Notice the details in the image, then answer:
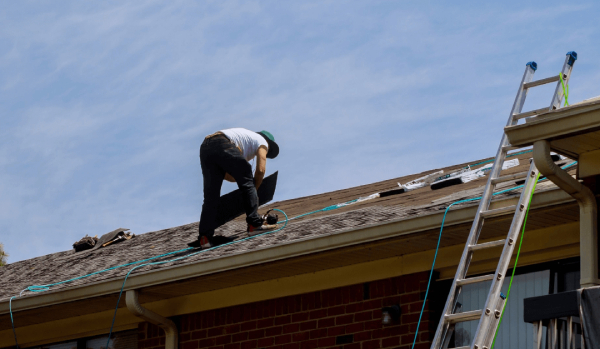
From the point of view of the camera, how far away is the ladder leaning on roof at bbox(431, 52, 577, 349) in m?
6.27

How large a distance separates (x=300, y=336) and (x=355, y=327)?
0.58 meters

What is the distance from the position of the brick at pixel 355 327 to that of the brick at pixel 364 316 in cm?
4

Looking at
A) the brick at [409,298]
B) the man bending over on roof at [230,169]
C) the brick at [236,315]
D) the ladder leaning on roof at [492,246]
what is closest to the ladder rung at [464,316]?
the ladder leaning on roof at [492,246]

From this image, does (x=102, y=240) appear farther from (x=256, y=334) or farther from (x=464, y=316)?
(x=464, y=316)

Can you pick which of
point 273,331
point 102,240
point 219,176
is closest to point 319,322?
point 273,331

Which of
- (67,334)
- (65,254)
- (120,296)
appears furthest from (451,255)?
(65,254)

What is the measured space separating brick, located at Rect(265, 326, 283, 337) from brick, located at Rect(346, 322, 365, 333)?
29.0 inches

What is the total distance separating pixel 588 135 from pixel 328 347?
10.6 feet

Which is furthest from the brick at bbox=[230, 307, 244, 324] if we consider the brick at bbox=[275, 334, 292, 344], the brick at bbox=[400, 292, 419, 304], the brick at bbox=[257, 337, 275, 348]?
the brick at bbox=[400, 292, 419, 304]

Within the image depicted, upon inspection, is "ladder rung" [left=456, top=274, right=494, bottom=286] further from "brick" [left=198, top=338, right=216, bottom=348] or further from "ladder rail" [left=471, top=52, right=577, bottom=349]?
"brick" [left=198, top=338, right=216, bottom=348]

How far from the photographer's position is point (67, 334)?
10.5 m

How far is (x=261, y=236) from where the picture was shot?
9.69 m

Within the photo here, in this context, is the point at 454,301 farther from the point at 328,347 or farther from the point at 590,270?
the point at 328,347

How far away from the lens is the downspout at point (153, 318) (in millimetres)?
9016
